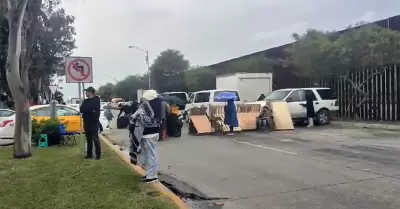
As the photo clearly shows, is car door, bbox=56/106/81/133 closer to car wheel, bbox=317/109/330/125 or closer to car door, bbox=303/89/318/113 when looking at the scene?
car door, bbox=303/89/318/113

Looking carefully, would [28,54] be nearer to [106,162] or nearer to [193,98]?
[106,162]

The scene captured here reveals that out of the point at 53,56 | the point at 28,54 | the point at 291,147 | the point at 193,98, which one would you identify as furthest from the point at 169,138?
the point at 53,56

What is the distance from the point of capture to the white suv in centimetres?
2267

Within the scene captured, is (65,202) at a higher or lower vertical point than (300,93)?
lower

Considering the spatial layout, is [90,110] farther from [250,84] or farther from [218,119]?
[250,84]

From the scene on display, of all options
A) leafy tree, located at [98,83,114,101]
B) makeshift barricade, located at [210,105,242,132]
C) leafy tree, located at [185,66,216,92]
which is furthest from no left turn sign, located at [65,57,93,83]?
leafy tree, located at [98,83,114,101]

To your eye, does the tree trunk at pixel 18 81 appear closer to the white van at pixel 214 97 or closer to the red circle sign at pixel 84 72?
the red circle sign at pixel 84 72

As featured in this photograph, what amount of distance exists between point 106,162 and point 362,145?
7.79 meters

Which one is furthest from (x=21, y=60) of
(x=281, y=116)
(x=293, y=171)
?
(x=281, y=116)

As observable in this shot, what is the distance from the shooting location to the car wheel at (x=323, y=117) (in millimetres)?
23125

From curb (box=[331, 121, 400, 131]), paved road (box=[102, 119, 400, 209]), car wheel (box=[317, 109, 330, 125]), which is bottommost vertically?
paved road (box=[102, 119, 400, 209])

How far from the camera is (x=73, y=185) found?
7867 millimetres

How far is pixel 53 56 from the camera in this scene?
34406mm

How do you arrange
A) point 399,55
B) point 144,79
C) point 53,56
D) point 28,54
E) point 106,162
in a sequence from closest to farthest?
point 106,162, point 28,54, point 399,55, point 53,56, point 144,79
